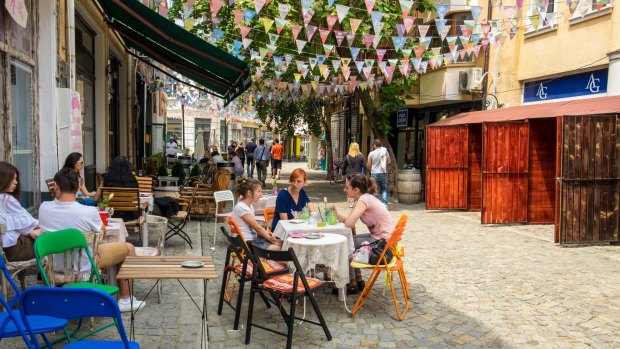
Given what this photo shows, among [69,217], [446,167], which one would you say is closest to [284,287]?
[69,217]

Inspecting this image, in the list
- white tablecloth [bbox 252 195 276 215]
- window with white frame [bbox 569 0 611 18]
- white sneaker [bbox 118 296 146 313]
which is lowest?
white sneaker [bbox 118 296 146 313]

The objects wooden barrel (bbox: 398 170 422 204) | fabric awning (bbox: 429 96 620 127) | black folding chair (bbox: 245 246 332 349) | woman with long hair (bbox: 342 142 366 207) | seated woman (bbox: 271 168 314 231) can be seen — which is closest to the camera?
black folding chair (bbox: 245 246 332 349)

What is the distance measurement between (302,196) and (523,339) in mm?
2922

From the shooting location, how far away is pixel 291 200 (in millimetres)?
6258

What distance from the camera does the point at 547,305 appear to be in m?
5.54

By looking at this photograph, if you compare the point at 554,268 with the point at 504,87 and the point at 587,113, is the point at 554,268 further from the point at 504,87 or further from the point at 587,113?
the point at 504,87

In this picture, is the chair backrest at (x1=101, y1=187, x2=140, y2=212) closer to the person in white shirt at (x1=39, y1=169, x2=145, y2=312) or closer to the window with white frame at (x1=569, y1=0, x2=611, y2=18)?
the person in white shirt at (x1=39, y1=169, x2=145, y2=312)

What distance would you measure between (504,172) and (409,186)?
3.84m

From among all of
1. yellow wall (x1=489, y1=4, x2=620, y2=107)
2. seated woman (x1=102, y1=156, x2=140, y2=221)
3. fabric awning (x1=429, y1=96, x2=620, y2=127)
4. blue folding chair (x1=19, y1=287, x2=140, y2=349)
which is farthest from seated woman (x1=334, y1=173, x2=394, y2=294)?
yellow wall (x1=489, y1=4, x2=620, y2=107)

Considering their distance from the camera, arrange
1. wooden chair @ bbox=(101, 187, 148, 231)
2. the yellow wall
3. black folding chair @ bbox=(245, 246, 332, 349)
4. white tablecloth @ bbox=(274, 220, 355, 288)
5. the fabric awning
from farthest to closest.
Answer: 1. the yellow wall
2. the fabric awning
3. wooden chair @ bbox=(101, 187, 148, 231)
4. white tablecloth @ bbox=(274, 220, 355, 288)
5. black folding chair @ bbox=(245, 246, 332, 349)

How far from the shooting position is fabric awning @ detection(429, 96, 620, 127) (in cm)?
910

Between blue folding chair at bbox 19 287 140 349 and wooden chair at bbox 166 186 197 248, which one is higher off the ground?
blue folding chair at bbox 19 287 140 349

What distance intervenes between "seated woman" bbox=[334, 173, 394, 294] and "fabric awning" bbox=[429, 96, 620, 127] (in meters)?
5.34

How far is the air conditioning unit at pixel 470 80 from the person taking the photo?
14.2 meters
